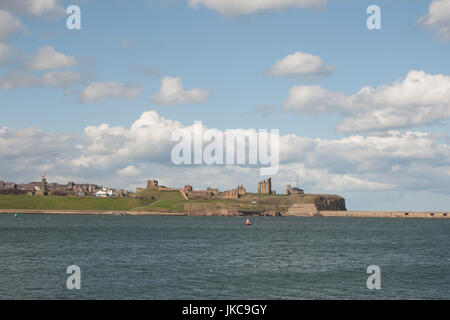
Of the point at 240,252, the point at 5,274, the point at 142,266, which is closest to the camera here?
the point at 5,274

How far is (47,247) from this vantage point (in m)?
81.1

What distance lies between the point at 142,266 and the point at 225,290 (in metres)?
17.7

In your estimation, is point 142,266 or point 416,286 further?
point 142,266

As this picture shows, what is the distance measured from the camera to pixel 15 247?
8019cm

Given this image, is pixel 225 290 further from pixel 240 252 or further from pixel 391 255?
pixel 391 255

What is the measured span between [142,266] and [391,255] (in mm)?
39568

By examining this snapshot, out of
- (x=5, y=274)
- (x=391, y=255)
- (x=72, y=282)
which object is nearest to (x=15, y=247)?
(x=5, y=274)
